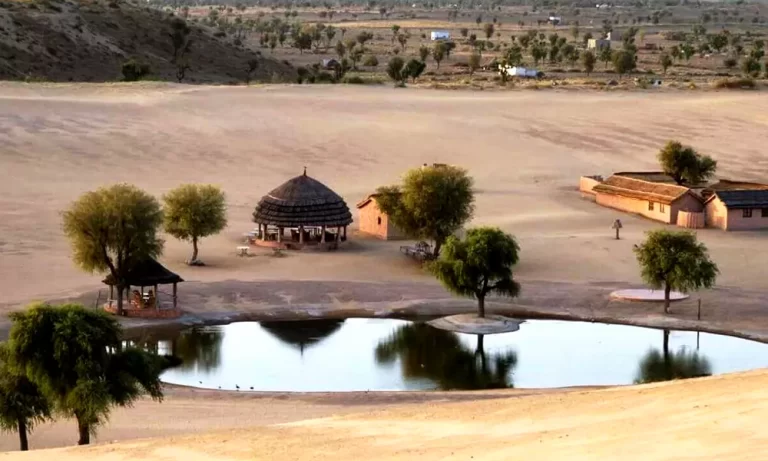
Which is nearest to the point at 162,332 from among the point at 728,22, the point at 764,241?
the point at 764,241

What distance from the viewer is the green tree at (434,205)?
43719 millimetres

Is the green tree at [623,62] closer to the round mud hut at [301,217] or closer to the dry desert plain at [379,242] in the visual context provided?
the dry desert plain at [379,242]

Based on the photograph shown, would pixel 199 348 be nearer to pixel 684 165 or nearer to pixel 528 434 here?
pixel 528 434

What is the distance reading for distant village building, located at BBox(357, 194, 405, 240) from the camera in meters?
47.0

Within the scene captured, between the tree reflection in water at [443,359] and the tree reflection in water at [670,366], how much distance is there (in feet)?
9.21

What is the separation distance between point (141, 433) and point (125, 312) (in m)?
11.5

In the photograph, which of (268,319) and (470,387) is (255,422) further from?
(268,319)

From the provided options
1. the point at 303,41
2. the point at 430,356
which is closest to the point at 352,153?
the point at 430,356

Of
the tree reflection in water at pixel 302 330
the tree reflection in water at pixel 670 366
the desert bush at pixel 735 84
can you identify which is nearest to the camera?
the tree reflection in water at pixel 670 366

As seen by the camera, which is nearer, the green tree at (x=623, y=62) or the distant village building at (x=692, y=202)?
the distant village building at (x=692, y=202)

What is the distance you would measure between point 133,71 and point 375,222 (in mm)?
39515

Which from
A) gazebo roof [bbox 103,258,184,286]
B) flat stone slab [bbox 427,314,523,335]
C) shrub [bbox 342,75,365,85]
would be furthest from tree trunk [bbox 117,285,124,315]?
shrub [bbox 342,75,365,85]

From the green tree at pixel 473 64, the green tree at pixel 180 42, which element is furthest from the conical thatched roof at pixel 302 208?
the green tree at pixel 473 64

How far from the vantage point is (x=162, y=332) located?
3603 centimetres
